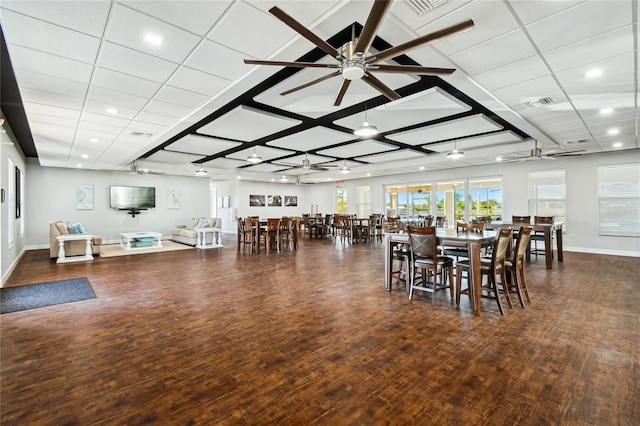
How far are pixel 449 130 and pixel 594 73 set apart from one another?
292 centimetres

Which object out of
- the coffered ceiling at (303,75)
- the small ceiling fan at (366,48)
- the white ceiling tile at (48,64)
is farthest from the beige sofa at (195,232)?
the small ceiling fan at (366,48)

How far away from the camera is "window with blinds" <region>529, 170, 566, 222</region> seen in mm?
8609

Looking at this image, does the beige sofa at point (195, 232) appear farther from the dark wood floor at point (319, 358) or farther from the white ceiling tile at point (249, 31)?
the white ceiling tile at point (249, 31)

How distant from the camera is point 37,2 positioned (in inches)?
83.1

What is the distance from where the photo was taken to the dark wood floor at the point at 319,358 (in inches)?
70.4

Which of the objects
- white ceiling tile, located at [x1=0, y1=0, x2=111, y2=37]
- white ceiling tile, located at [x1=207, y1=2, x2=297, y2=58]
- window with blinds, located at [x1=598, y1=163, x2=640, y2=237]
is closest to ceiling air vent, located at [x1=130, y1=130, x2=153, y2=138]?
white ceiling tile, located at [x1=0, y1=0, x2=111, y2=37]

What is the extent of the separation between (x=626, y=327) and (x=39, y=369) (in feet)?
17.8

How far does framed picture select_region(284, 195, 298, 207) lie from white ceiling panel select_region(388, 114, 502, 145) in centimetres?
935

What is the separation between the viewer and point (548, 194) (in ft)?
→ 29.1

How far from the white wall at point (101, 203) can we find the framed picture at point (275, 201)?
129 inches

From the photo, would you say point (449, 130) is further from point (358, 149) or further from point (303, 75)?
point (303, 75)

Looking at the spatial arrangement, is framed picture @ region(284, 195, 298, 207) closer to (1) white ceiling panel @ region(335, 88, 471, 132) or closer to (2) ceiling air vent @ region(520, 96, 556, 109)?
(1) white ceiling panel @ region(335, 88, 471, 132)

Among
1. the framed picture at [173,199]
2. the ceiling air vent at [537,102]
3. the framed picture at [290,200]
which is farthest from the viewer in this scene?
the framed picture at [290,200]

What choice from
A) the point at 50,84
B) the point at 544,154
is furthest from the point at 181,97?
the point at 544,154
